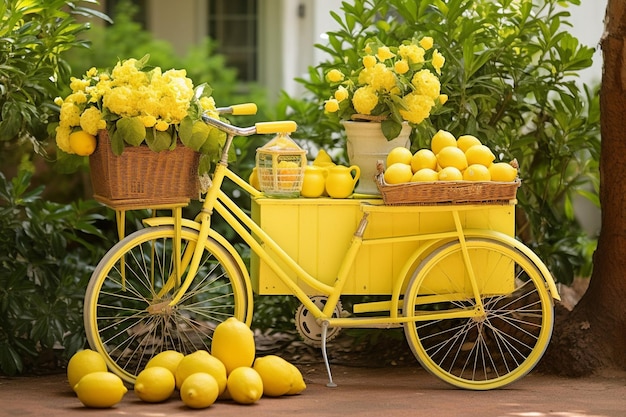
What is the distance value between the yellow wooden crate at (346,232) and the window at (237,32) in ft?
21.3

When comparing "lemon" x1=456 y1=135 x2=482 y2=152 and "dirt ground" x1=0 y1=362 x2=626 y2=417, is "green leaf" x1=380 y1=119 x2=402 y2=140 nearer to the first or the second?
"lemon" x1=456 y1=135 x2=482 y2=152

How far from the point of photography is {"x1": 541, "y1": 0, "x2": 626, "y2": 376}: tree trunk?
16.7 feet

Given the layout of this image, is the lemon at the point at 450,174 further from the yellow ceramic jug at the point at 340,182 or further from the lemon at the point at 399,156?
the yellow ceramic jug at the point at 340,182

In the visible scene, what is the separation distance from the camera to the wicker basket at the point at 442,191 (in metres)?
4.59

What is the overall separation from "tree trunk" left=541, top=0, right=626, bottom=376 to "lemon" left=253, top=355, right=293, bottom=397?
4.69ft

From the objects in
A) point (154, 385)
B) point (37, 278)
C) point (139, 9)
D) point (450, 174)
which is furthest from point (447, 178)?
point (139, 9)

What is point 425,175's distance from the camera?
4.60 m

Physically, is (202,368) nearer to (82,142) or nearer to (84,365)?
(84,365)

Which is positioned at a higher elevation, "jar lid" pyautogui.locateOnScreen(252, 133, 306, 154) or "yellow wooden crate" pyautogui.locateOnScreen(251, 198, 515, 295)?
"jar lid" pyautogui.locateOnScreen(252, 133, 306, 154)

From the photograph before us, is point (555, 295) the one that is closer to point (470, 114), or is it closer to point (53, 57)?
point (470, 114)

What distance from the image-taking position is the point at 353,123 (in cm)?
493

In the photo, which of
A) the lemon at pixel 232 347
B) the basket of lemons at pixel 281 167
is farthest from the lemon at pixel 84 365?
the basket of lemons at pixel 281 167

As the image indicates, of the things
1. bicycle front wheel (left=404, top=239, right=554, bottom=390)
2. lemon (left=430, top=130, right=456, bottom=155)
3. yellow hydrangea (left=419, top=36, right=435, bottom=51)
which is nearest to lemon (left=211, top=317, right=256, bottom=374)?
bicycle front wheel (left=404, top=239, right=554, bottom=390)

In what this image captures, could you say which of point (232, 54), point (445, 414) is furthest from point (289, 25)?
point (445, 414)
